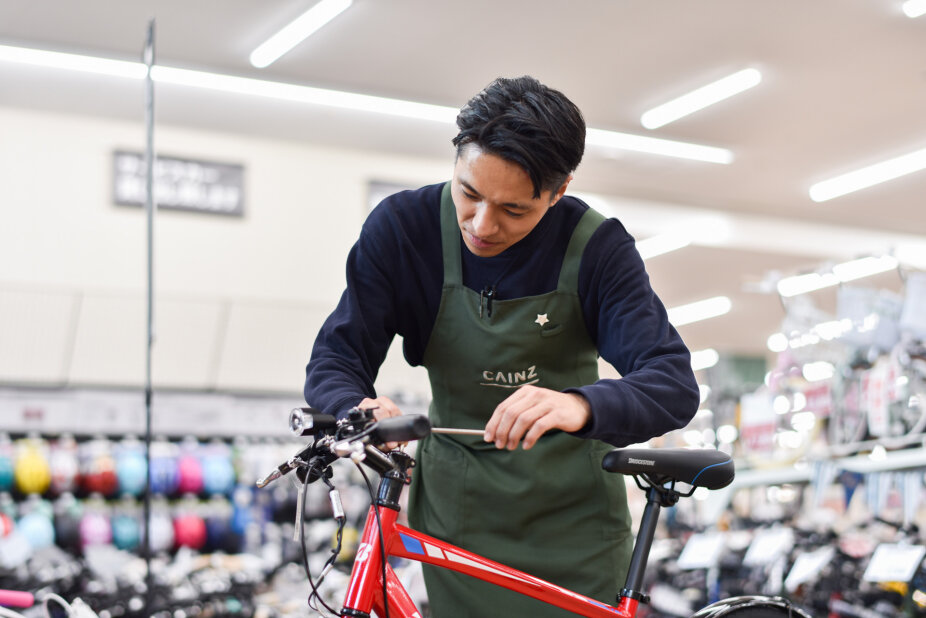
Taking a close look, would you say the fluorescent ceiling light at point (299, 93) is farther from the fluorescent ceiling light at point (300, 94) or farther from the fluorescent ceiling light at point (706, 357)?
the fluorescent ceiling light at point (706, 357)

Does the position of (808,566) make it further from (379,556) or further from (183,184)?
(183,184)

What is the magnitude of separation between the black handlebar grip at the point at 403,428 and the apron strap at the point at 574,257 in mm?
490

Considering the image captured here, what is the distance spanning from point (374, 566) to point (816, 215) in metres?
10.0

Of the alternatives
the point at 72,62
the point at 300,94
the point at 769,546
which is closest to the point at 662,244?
the point at 300,94

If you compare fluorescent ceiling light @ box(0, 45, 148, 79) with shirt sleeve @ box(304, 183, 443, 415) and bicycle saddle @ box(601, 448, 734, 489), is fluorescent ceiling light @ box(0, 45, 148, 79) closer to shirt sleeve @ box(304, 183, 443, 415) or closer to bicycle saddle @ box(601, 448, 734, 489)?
shirt sleeve @ box(304, 183, 443, 415)

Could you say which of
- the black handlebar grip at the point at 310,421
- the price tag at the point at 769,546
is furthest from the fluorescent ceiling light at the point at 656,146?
the black handlebar grip at the point at 310,421

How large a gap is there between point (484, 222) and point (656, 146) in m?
7.35

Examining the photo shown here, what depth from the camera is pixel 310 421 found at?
4.41 ft

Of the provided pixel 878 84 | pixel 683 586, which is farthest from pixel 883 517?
pixel 878 84

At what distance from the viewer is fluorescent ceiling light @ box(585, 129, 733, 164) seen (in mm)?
8391

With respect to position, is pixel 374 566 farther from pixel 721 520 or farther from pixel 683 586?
pixel 721 520

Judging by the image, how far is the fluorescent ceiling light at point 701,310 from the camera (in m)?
13.7

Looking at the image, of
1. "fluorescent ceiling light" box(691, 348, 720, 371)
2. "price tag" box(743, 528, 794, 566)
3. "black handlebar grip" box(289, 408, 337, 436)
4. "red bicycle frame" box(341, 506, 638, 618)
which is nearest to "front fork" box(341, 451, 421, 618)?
"red bicycle frame" box(341, 506, 638, 618)

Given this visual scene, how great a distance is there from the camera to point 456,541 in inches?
67.9
